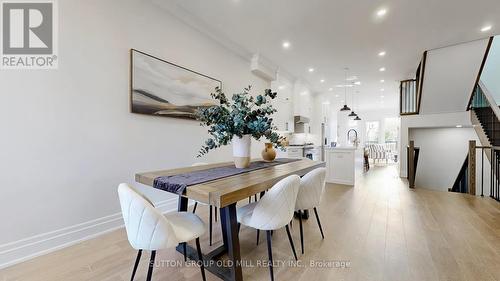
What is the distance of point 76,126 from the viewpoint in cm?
212

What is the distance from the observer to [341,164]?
16.2 feet

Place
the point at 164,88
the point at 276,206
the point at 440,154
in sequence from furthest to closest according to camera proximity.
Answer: the point at 440,154
the point at 164,88
the point at 276,206

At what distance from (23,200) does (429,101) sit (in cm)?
781

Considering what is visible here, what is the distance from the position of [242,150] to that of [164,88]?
164 cm

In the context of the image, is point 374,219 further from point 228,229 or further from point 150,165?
point 150,165

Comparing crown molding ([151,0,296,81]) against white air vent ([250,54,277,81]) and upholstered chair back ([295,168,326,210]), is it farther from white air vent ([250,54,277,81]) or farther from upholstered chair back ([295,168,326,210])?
upholstered chair back ([295,168,326,210])

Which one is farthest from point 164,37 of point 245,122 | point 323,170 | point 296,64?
point 296,64

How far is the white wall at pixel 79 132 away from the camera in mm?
1800

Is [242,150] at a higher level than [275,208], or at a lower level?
higher

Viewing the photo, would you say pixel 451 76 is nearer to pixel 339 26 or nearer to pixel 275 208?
pixel 339 26

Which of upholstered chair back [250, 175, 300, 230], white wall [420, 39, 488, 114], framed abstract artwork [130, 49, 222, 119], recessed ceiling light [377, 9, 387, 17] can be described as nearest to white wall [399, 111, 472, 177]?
white wall [420, 39, 488, 114]

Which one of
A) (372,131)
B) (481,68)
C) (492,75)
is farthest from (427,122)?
(372,131)

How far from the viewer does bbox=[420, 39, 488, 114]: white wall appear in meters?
4.21

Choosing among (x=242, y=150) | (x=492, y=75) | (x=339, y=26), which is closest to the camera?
(x=242, y=150)
